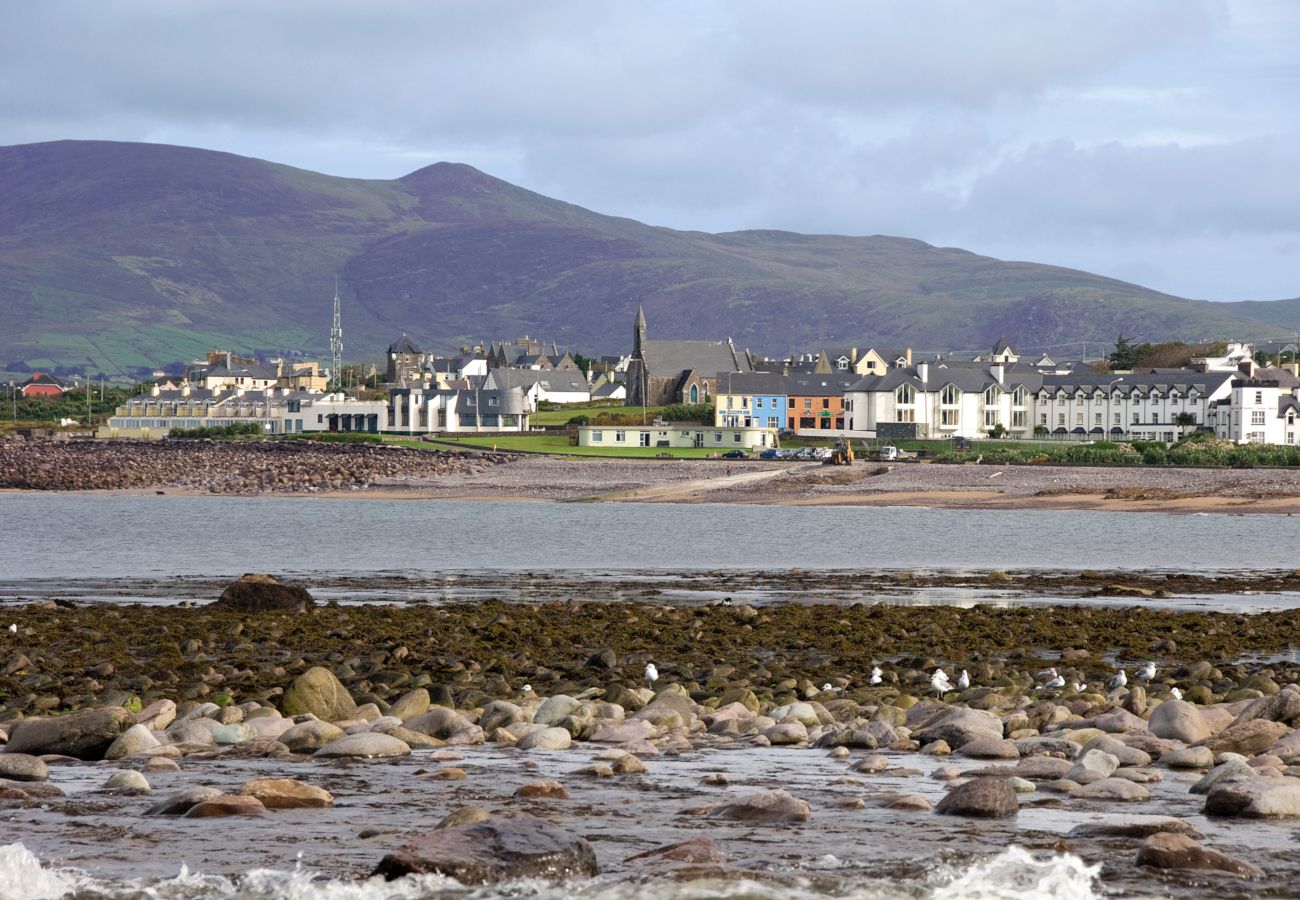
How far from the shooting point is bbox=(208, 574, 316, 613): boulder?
2744 cm

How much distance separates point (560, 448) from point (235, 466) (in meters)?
20.8

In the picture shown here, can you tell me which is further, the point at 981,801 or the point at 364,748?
the point at 364,748

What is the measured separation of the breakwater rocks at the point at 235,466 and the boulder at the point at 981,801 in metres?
76.8

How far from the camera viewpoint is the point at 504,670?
64.5 ft

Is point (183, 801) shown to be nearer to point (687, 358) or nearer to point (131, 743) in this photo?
point (131, 743)

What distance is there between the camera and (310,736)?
14188mm

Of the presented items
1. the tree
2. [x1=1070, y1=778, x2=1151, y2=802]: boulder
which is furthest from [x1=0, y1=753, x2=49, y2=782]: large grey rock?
the tree

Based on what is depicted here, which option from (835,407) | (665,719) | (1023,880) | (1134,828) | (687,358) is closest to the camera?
(1023,880)

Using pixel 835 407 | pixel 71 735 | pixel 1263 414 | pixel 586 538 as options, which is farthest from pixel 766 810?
pixel 835 407

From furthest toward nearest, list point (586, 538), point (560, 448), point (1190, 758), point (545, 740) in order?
point (560, 448) → point (586, 538) → point (545, 740) → point (1190, 758)

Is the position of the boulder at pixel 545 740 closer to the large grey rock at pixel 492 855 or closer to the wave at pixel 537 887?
the large grey rock at pixel 492 855

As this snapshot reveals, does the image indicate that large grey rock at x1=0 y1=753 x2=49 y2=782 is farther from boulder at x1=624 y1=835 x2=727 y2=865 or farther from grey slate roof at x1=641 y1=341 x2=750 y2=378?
grey slate roof at x1=641 y1=341 x2=750 y2=378

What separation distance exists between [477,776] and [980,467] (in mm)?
74718

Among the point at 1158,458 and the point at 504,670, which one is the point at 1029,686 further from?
the point at 1158,458
